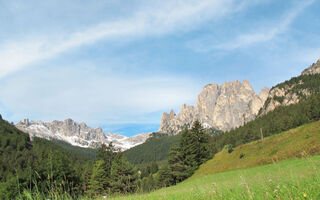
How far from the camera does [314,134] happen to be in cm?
3625

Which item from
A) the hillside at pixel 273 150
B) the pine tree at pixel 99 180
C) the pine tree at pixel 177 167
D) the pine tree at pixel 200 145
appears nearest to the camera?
the hillside at pixel 273 150

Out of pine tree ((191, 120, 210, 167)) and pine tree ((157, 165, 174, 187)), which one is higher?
pine tree ((191, 120, 210, 167))


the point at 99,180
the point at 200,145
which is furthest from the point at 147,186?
the point at 200,145

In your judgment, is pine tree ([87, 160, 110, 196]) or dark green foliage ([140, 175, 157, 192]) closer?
dark green foliage ([140, 175, 157, 192])

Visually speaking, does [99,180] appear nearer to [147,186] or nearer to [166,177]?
[166,177]

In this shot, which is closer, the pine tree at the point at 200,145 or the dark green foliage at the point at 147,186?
the dark green foliage at the point at 147,186

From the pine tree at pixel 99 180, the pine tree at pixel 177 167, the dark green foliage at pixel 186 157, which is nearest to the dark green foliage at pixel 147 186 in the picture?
the dark green foliage at pixel 186 157

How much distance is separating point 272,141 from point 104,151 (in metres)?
41.7

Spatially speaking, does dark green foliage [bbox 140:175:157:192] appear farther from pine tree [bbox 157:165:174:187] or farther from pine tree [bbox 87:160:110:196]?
pine tree [bbox 87:160:110:196]

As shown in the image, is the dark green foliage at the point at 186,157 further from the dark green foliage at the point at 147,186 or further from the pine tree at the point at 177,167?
the dark green foliage at the point at 147,186

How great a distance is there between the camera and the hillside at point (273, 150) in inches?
1325

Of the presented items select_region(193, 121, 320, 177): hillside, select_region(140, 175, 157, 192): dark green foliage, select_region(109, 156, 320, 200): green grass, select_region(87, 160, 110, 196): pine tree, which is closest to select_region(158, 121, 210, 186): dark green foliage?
select_region(193, 121, 320, 177): hillside

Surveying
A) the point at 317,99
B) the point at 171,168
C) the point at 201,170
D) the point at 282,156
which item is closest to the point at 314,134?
the point at 282,156

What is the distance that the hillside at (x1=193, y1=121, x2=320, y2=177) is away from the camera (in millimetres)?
33666
